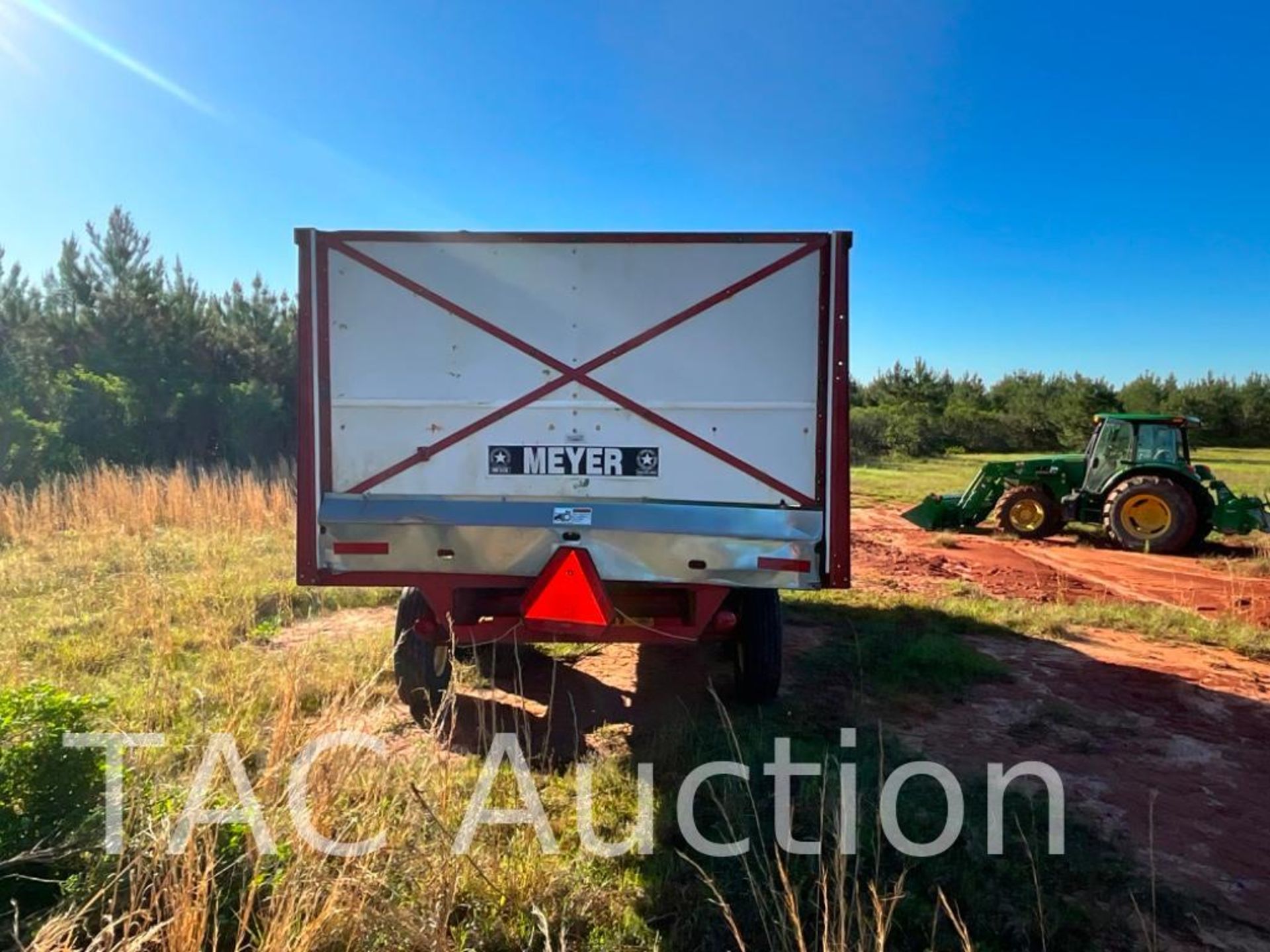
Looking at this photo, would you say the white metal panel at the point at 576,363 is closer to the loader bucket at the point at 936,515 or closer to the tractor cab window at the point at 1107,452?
the loader bucket at the point at 936,515

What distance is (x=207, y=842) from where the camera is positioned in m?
1.85

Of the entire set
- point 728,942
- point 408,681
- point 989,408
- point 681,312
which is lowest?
point 728,942

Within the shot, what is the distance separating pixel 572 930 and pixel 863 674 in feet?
10.2

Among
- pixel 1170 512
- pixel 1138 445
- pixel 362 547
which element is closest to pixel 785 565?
pixel 362 547

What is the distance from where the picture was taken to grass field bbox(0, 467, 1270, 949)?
6.32 feet

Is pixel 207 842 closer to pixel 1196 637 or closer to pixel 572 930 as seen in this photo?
pixel 572 930

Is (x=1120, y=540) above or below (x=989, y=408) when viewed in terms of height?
below

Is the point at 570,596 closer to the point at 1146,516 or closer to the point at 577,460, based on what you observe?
the point at 577,460

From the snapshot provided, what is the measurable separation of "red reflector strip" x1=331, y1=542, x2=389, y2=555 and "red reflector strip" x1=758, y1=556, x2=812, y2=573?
1.80 metres

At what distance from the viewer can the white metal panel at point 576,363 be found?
11.5 ft

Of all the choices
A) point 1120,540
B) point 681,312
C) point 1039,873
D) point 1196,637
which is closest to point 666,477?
point 681,312

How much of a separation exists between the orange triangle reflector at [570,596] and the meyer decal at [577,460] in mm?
434

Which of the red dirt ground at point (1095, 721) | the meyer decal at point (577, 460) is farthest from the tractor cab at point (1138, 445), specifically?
the meyer decal at point (577, 460)

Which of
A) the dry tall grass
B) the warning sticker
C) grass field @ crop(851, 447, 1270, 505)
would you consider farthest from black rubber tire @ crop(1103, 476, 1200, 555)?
the dry tall grass
